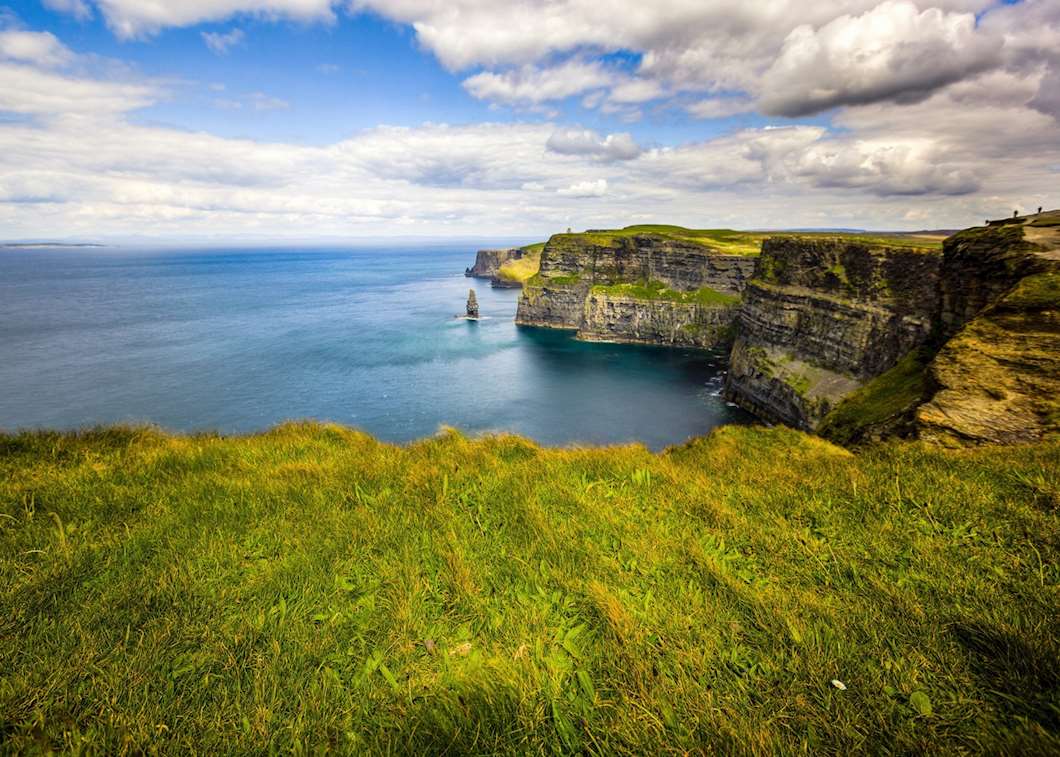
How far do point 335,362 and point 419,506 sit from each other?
83.7m

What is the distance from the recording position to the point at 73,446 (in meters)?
7.70

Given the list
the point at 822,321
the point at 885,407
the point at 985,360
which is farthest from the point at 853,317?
the point at 985,360

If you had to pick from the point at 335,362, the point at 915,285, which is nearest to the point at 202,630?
the point at 915,285

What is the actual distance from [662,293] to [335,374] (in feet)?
264

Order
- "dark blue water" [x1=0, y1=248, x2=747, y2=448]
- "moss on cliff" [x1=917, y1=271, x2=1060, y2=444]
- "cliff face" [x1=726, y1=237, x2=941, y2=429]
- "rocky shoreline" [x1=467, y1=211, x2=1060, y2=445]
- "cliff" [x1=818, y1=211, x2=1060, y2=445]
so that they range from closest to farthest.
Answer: "moss on cliff" [x1=917, y1=271, x2=1060, y2=444]
"cliff" [x1=818, y1=211, x2=1060, y2=445]
"rocky shoreline" [x1=467, y1=211, x2=1060, y2=445]
"cliff face" [x1=726, y1=237, x2=941, y2=429]
"dark blue water" [x1=0, y1=248, x2=747, y2=448]

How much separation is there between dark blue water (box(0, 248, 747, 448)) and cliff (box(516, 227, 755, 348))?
23.3ft

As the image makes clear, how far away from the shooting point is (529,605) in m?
4.30

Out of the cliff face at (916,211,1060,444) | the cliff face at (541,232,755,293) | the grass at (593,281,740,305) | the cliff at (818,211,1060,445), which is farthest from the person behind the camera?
the grass at (593,281,740,305)

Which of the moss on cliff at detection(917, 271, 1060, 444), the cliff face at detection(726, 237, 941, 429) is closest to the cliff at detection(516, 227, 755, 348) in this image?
the cliff face at detection(726, 237, 941, 429)

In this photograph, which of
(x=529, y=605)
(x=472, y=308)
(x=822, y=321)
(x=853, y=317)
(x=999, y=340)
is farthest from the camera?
(x=472, y=308)

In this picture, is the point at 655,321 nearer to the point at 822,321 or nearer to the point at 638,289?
the point at 638,289

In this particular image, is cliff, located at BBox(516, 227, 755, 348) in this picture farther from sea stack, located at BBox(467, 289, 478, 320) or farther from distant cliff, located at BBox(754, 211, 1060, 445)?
distant cliff, located at BBox(754, 211, 1060, 445)

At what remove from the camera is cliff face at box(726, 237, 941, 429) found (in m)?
51.9

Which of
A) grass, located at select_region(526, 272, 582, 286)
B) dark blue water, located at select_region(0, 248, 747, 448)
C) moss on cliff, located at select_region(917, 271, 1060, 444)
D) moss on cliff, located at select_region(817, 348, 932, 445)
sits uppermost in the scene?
moss on cliff, located at select_region(917, 271, 1060, 444)
